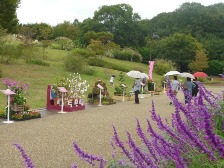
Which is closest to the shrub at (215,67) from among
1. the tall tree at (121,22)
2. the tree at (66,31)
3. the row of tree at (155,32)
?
the row of tree at (155,32)

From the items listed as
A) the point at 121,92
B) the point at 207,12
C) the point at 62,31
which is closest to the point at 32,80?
the point at 121,92

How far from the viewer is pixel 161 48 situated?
173ft

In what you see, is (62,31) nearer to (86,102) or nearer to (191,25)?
(191,25)

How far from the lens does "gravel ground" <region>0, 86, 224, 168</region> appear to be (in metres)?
6.48

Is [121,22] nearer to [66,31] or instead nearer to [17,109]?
[66,31]

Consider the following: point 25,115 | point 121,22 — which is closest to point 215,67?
point 121,22

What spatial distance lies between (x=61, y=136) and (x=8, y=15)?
23.3m

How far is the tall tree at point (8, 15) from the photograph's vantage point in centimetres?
2920

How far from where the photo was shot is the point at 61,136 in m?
8.73

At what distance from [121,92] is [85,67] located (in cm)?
1103

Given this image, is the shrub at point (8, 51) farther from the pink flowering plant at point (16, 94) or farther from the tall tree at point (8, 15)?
the pink flowering plant at point (16, 94)

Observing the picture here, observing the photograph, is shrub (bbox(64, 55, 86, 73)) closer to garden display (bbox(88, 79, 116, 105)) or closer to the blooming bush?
garden display (bbox(88, 79, 116, 105))

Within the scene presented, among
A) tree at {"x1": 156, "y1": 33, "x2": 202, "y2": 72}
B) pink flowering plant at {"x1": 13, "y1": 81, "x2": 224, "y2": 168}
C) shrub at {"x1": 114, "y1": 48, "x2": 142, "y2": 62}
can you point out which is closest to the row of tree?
tree at {"x1": 156, "y1": 33, "x2": 202, "y2": 72}

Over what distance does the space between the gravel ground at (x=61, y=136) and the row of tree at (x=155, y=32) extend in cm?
3756
